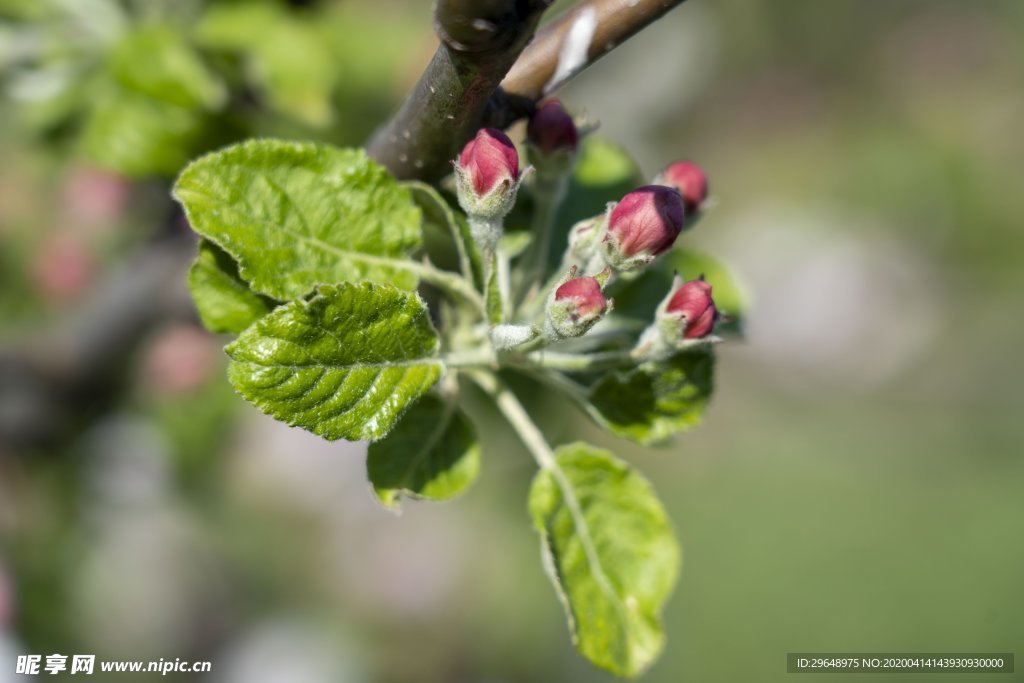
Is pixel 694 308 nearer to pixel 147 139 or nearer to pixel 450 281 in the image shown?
pixel 450 281

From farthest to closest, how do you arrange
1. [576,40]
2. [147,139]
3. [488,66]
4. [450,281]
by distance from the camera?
[147,139] → [450,281] → [576,40] → [488,66]

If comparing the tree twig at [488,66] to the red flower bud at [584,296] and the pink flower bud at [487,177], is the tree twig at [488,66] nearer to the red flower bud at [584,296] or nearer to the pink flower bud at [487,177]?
the pink flower bud at [487,177]

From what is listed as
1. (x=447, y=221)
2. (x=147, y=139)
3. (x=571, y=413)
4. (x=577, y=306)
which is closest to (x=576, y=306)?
(x=577, y=306)

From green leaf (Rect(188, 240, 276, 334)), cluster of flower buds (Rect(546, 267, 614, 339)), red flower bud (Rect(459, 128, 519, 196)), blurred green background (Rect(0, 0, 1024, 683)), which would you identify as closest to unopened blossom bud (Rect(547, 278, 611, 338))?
cluster of flower buds (Rect(546, 267, 614, 339))

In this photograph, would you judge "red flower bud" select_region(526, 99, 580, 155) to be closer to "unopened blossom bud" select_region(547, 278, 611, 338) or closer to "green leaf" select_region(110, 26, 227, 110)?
"unopened blossom bud" select_region(547, 278, 611, 338)

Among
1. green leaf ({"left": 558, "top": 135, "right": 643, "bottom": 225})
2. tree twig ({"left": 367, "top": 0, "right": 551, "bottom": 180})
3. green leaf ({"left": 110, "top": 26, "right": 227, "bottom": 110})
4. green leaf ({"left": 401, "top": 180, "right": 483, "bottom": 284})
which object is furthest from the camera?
green leaf ({"left": 110, "top": 26, "right": 227, "bottom": 110})

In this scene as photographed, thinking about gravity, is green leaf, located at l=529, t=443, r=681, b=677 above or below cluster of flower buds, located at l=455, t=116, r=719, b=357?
below

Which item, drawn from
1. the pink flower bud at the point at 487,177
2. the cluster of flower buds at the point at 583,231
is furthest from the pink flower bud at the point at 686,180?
the pink flower bud at the point at 487,177
